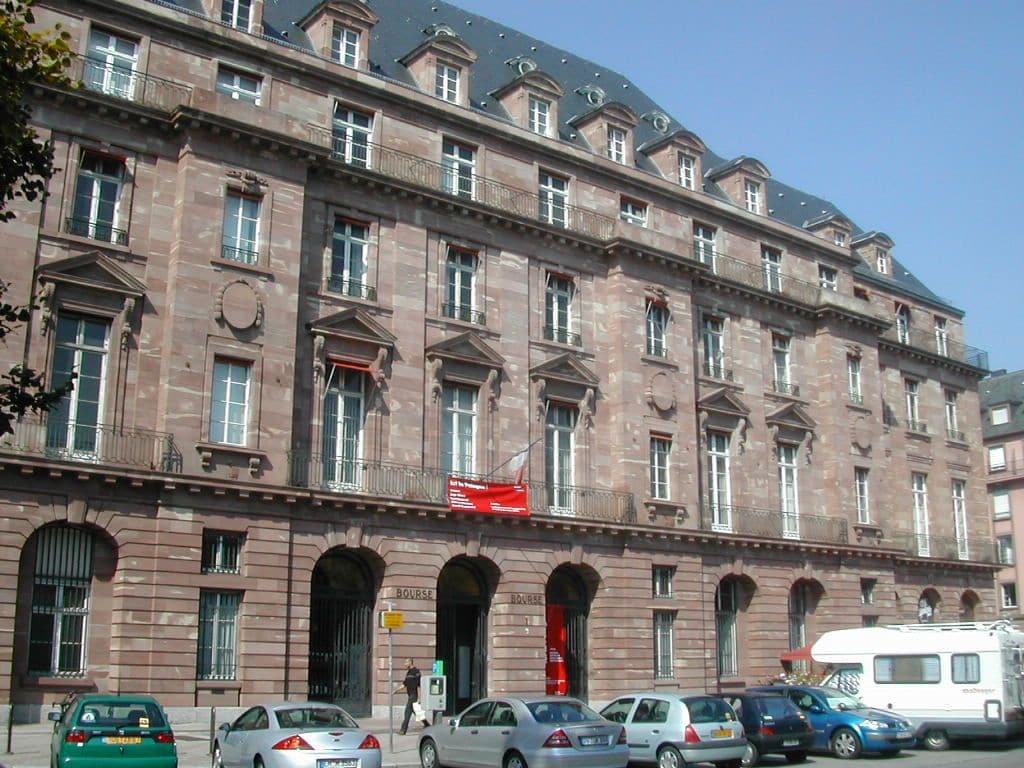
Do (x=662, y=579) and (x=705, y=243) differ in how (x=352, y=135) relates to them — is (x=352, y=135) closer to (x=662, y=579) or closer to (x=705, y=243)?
(x=705, y=243)

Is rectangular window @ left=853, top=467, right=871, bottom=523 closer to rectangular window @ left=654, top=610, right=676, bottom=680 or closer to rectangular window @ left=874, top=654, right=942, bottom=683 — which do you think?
rectangular window @ left=654, top=610, right=676, bottom=680

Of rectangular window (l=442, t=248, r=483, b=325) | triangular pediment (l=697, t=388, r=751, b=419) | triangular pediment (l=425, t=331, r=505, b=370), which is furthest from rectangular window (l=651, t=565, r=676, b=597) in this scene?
rectangular window (l=442, t=248, r=483, b=325)

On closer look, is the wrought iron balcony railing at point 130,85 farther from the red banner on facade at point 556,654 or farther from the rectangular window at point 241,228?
the red banner on facade at point 556,654

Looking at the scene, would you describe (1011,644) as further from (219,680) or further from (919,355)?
(919,355)

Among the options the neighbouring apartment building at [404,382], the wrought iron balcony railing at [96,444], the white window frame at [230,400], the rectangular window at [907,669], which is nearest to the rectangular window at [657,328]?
the neighbouring apartment building at [404,382]

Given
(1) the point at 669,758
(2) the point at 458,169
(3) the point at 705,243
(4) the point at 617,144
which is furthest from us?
(3) the point at 705,243

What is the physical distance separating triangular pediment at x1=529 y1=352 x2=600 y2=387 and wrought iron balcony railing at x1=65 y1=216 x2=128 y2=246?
1196 centimetres

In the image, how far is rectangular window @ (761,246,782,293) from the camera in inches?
1652

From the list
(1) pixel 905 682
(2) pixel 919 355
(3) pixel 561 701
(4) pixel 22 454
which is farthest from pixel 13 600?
(2) pixel 919 355

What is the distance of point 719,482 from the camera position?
3825cm

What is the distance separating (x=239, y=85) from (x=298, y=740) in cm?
1881

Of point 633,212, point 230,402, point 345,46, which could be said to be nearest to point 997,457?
point 633,212

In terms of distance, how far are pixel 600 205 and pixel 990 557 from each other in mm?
24786

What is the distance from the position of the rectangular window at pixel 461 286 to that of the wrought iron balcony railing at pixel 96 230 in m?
8.93
